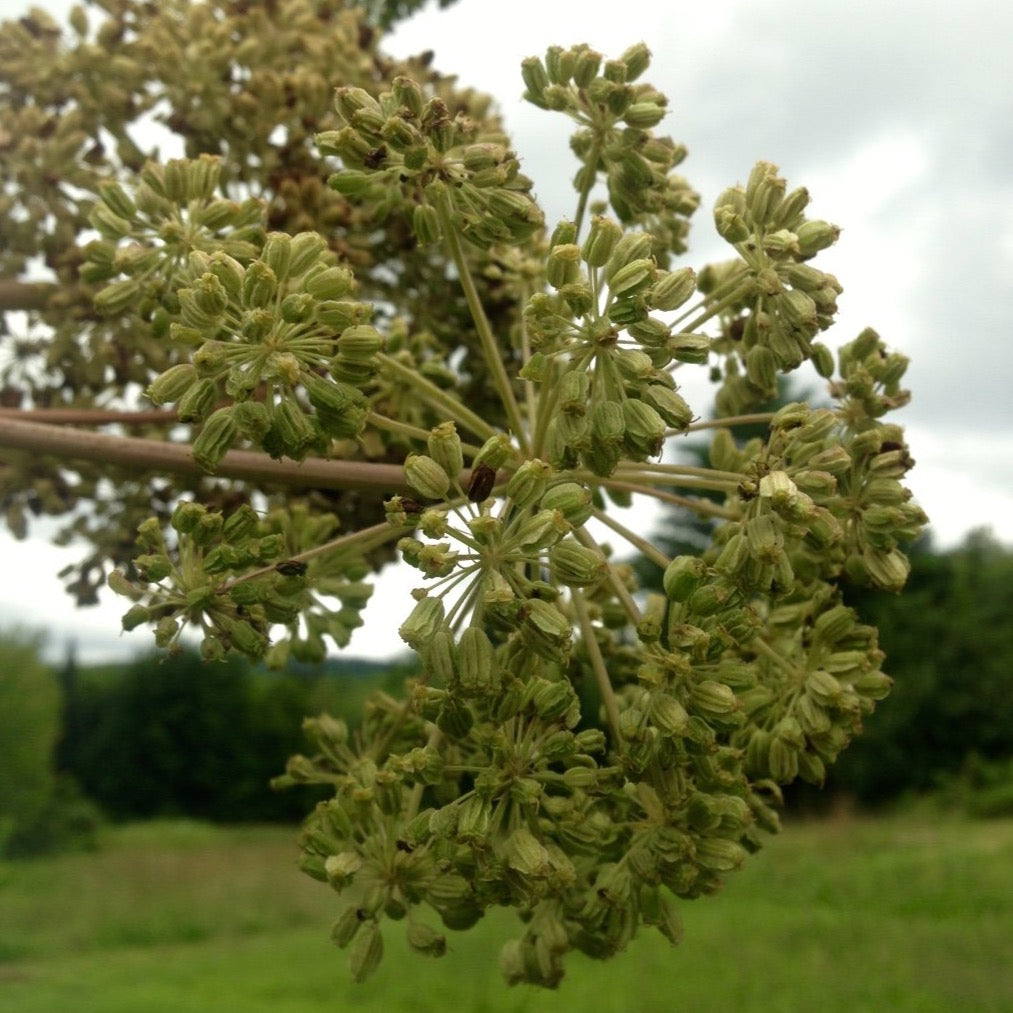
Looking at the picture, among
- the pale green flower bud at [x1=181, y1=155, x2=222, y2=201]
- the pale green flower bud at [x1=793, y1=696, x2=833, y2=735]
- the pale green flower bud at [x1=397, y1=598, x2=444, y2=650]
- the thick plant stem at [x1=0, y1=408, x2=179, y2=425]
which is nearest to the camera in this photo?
the pale green flower bud at [x1=397, y1=598, x2=444, y2=650]

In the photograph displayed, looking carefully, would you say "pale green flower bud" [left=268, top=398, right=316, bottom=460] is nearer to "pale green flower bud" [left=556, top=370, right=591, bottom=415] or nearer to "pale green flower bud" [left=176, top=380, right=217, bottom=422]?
"pale green flower bud" [left=176, top=380, right=217, bottom=422]

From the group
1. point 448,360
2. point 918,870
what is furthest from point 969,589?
point 448,360

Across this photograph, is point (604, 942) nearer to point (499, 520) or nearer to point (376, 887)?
point (376, 887)

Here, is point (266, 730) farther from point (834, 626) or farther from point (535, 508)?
point (535, 508)

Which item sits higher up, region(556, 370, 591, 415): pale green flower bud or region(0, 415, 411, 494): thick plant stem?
region(556, 370, 591, 415): pale green flower bud

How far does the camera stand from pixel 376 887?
168 centimetres

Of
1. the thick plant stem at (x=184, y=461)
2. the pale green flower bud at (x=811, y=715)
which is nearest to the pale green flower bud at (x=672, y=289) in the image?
the thick plant stem at (x=184, y=461)

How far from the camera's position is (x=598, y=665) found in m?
1.69

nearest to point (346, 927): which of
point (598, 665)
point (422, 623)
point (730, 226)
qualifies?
point (598, 665)

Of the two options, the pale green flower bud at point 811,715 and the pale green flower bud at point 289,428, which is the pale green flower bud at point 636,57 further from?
the pale green flower bud at point 811,715

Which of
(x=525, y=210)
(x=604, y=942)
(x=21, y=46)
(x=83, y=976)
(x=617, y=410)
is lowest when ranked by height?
(x=83, y=976)

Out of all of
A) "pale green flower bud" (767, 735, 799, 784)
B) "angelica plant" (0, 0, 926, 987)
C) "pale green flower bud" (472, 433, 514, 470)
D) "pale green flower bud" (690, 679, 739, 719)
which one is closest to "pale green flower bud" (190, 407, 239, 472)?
"angelica plant" (0, 0, 926, 987)

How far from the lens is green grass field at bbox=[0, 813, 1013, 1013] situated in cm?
1208

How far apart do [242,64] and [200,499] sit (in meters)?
1.17
